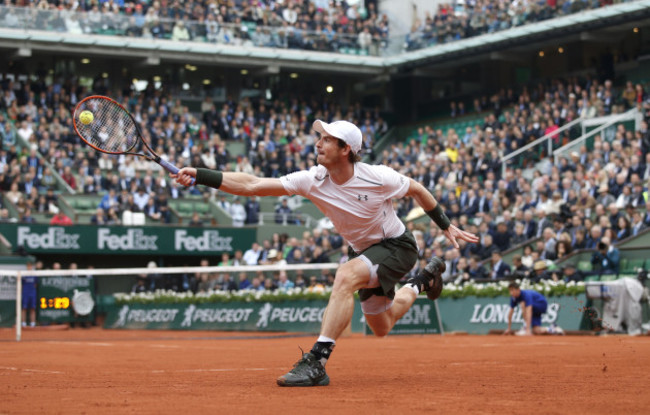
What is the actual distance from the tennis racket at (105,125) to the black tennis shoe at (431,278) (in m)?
2.93

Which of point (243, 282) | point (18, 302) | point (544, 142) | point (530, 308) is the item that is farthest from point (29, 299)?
point (544, 142)

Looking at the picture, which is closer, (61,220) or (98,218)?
(61,220)

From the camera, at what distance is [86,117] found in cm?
920

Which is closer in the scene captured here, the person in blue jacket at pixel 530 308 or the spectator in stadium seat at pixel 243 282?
the person in blue jacket at pixel 530 308

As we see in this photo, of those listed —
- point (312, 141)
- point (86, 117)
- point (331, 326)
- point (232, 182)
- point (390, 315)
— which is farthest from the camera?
point (312, 141)

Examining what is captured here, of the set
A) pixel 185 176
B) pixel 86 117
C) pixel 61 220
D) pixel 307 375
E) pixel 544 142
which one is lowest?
pixel 61 220

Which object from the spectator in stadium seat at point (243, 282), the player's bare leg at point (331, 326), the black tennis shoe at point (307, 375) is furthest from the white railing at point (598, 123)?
the black tennis shoe at point (307, 375)

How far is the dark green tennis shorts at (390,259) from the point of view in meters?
8.30

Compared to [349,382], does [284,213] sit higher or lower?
lower

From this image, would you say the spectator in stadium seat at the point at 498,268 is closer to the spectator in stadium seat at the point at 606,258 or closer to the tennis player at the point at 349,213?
the spectator in stadium seat at the point at 606,258

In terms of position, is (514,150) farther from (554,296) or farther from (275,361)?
(275,361)

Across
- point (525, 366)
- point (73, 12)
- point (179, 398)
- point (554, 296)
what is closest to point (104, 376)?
point (179, 398)

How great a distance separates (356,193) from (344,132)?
534mm

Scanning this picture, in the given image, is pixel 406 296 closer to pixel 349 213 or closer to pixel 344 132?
pixel 349 213
